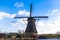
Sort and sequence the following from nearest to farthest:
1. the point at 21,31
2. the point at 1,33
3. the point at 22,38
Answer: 1. the point at 22,38
2. the point at 21,31
3. the point at 1,33

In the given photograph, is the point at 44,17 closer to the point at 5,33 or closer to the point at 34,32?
the point at 34,32

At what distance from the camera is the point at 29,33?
40.3m

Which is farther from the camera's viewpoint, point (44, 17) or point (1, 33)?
point (1, 33)

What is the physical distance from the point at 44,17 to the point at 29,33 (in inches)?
180

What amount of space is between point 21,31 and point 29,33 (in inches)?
62.5

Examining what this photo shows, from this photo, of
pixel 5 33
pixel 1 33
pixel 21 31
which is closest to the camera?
pixel 21 31

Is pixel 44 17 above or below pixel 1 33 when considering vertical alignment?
above

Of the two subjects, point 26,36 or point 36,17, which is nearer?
point 26,36

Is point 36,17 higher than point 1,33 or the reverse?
higher

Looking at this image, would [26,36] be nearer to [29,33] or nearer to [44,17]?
[29,33]

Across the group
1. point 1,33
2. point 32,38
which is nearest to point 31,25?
point 32,38

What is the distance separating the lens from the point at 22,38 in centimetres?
3647

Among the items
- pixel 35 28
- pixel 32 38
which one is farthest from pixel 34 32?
pixel 32 38

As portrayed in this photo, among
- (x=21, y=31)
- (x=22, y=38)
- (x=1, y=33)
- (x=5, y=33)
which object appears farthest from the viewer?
(x=1, y=33)
